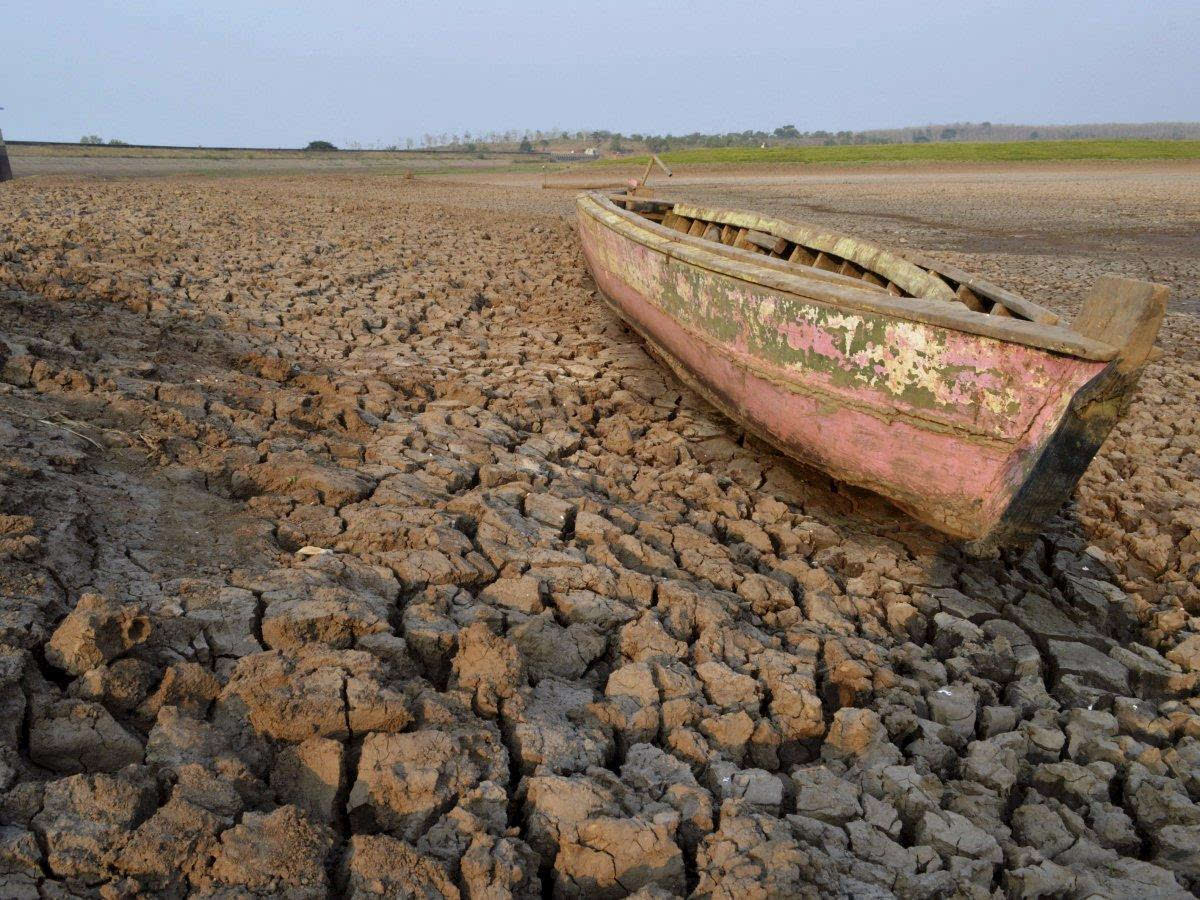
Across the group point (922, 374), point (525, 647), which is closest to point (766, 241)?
point (922, 374)

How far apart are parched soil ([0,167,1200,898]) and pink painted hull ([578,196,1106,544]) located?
0.31 meters

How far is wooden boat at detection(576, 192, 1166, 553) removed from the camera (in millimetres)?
2926

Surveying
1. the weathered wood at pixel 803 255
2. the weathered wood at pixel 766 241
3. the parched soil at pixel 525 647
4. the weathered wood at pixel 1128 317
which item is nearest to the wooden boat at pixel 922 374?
the weathered wood at pixel 1128 317

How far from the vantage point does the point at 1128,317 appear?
2.80m

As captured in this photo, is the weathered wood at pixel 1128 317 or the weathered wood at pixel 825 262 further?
the weathered wood at pixel 825 262

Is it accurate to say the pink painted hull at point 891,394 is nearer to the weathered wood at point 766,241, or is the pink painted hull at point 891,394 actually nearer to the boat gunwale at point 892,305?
the boat gunwale at point 892,305

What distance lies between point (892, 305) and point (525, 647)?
6.77 feet

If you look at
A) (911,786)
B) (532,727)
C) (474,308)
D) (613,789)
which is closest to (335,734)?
(532,727)

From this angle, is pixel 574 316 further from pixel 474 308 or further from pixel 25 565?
pixel 25 565

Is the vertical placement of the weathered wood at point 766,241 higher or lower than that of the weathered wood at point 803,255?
higher

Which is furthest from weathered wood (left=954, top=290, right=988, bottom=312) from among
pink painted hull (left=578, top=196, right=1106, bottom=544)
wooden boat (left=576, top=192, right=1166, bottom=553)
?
pink painted hull (left=578, top=196, right=1106, bottom=544)

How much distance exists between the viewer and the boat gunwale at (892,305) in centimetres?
288

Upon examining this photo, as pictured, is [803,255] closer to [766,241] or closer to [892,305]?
[766,241]

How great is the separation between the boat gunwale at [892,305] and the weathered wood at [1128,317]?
0.17 ft
